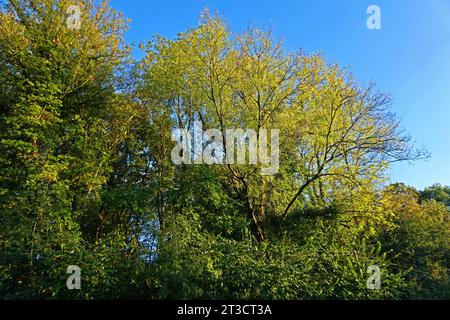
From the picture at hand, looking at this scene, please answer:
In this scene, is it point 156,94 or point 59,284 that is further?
point 156,94

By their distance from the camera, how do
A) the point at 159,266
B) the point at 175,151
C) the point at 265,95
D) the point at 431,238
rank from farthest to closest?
the point at 431,238, the point at 175,151, the point at 265,95, the point at 159,266

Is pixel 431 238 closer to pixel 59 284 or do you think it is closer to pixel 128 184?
pixel 128 184

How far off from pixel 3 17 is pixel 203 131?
32.1 ft

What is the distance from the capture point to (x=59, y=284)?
26.9 feet

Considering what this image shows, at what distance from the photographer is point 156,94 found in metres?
17.9

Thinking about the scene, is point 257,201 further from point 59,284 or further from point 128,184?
point 59,284

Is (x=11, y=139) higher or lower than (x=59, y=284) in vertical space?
higher
